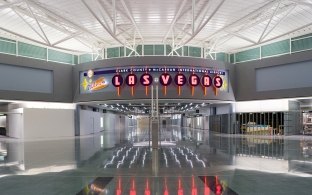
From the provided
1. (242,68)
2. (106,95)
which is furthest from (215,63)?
(106,95)

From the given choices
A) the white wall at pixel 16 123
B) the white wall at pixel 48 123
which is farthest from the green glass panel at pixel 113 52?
the white wall at pixel 16 123

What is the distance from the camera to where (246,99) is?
35938 mm

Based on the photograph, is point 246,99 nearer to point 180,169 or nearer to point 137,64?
point 137,64

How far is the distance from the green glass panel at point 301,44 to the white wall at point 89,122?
89.1ft

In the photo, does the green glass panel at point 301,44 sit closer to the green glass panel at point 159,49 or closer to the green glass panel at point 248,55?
the green glass panel at point 248,55

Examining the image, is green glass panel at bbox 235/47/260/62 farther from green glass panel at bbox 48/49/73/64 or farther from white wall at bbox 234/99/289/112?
green glass panel at bbox 48/49/73/64

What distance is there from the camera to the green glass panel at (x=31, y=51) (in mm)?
35188

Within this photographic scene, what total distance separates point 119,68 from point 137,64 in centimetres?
203

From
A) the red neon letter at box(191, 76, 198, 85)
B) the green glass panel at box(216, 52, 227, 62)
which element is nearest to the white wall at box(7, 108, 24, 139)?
the red neon letter at box(191, 76, 198, 85)

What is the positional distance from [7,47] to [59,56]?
7.19 meters

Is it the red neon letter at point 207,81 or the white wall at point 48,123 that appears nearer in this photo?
the red neon letter at point 207,81

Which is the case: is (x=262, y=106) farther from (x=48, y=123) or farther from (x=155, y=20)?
(x=48, y=123)

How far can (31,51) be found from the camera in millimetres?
36188

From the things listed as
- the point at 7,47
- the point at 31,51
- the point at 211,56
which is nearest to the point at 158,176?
the point at 7,47
